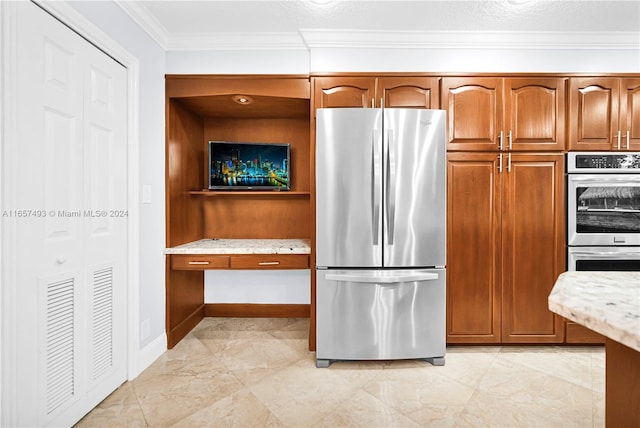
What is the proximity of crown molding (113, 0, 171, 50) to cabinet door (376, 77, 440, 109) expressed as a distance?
1.69 metres

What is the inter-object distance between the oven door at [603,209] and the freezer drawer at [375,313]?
1177 mm

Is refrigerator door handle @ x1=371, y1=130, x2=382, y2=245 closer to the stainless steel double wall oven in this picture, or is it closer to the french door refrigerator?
the french door refrigerator

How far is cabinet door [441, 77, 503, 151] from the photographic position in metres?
2.57

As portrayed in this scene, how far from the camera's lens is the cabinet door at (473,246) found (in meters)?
2.56

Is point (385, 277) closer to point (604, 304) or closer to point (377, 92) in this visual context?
point (377, 92)

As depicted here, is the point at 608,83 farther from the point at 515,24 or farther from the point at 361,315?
the point at 361,315

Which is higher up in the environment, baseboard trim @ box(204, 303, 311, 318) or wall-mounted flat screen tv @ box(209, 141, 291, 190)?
wall-mounted flat screen tv @ box(209, 141, 291, 190)

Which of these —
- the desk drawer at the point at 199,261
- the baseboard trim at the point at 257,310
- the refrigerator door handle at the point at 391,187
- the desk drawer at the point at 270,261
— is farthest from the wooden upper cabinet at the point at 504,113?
the baseboard trim at the point at 257,310

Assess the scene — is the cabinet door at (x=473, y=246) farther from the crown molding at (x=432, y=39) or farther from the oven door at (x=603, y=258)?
the crown molding at (x=432, y=39)

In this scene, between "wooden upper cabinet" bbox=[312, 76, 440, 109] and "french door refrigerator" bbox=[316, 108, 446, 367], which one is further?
"wooden upper cabinet" bbox=[312, 76, 440, 109]

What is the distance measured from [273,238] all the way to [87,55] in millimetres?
2079

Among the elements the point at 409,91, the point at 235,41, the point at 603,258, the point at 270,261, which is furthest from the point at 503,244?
the point at 235,41

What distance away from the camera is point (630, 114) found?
2.59m

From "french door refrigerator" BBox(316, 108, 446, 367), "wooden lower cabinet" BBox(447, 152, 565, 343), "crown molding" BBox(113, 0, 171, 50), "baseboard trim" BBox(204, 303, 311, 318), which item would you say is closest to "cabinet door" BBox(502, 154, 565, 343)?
"wooden lower cabinet" BBox(447, 152, 565, 343)
